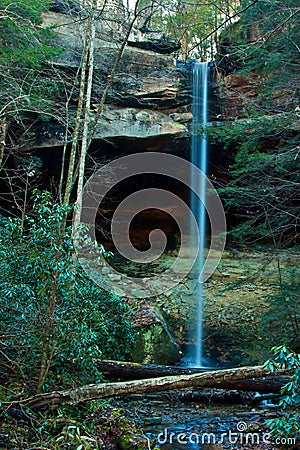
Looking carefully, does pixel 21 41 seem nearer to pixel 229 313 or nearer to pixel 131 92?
pixel 131 92

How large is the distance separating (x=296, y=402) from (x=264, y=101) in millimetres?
5983

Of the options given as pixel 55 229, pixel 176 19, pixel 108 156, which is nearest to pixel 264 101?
pixel 176 19

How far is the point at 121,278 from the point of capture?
1099 centimetres

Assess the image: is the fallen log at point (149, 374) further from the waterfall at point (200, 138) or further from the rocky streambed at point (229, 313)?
the waterfall at point (200, 138)

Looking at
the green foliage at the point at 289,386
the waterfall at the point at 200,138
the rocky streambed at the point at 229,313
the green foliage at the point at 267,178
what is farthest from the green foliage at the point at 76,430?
the waterfall at the point at 200,138

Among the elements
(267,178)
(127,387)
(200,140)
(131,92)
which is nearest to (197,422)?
(127,387)

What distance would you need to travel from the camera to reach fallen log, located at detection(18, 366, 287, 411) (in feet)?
9.96

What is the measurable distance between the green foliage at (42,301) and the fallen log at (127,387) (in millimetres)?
326

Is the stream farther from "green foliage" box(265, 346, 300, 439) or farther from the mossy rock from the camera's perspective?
the mossy rock

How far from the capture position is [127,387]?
3.20 metres

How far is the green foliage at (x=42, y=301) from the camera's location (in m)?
3.27

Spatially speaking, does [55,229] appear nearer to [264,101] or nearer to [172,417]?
[172,417]

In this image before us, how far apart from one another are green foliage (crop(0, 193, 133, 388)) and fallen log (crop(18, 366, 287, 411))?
326 mm

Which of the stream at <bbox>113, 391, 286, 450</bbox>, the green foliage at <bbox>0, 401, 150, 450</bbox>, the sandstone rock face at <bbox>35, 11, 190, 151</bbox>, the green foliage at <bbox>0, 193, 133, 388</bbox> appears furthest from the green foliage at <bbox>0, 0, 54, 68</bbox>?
the stream at <bbox>113, 391, 286, 450</bbox>
